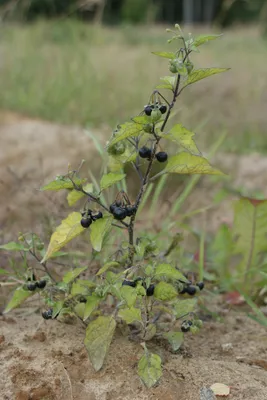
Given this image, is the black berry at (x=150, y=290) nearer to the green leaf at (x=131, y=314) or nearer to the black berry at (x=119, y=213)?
the green leaf at (x=131, y=314)

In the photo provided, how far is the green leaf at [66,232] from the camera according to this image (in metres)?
1.28

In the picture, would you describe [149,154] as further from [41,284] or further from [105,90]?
[105,90]

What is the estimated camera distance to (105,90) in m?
5.57

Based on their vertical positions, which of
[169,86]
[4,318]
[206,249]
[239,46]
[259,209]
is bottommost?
[239,46]

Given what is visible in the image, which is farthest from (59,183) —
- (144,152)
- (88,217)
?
(144,152)

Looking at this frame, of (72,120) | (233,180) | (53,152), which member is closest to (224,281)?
(233,180)

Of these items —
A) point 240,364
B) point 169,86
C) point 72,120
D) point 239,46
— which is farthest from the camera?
point 239,46

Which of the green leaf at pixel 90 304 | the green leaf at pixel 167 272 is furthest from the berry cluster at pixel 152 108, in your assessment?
the green leaf at pixel 90 304

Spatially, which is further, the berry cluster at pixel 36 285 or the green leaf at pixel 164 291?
the berry cluster at pixel 36 285

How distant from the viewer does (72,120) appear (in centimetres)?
482

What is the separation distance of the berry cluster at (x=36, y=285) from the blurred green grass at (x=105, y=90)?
2.41 metres

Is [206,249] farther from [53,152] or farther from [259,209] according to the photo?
[53,152]

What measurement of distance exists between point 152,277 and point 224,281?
73 cm

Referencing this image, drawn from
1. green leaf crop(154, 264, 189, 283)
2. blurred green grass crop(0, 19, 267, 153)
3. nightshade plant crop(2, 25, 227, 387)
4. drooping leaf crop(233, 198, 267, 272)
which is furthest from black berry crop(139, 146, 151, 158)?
blurred green grass crop(0, 19, 267, 153)
